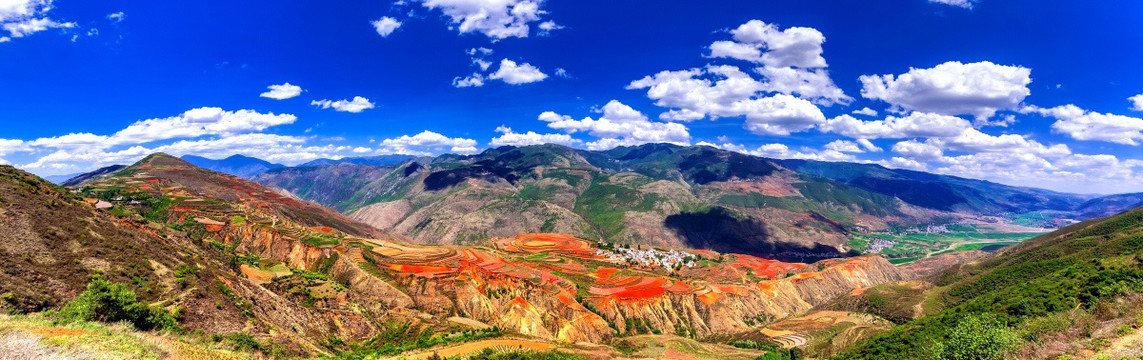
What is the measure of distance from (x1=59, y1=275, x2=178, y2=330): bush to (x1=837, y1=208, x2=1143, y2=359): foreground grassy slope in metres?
80.1

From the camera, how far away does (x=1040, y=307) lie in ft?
211

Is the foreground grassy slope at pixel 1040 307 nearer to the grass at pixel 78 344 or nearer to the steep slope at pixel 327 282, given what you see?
the steep slope at pixel 327 282

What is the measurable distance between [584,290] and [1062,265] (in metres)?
129

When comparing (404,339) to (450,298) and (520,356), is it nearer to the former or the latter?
(520,356)

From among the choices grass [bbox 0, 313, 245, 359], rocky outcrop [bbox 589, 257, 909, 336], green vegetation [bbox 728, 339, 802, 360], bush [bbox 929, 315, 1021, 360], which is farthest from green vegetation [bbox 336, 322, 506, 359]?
bush [bbox 929, 315, 1021, 360]

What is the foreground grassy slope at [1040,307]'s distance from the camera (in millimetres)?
39125

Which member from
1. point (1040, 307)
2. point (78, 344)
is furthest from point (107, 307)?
point (1040, 307)

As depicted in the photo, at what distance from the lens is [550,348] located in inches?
3199

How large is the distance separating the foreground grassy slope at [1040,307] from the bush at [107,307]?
263 ft

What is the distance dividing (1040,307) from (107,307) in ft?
375

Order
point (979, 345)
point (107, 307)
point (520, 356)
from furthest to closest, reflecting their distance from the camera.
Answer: point (520, 356) < point (979, 345) < point (107, 307)

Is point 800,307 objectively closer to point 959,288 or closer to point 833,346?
point 959,288

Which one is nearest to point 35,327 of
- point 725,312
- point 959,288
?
point 725,312

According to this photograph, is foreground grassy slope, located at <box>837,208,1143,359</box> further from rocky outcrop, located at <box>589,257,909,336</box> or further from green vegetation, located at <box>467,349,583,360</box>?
green vegetation, located at <box>467,349,583,360</box>
